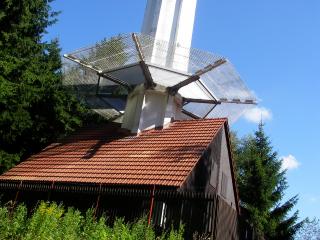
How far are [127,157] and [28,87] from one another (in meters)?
6.21

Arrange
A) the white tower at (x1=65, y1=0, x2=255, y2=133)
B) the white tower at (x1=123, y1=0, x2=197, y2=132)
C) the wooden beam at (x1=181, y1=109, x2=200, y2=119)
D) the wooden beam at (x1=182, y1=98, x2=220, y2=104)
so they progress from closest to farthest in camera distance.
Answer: the white tower at (x1=65, y1=0, x2=255, y2=133) → the wooden beam at (x1=182, y1=98, x2=220, y2=104) → the white tower at (x1=123, y1=0, x2=197, y2=132) → the wooden beam at (x1=181, y1=109, x2=200, y2=119)

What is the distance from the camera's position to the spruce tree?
18016 millimetres

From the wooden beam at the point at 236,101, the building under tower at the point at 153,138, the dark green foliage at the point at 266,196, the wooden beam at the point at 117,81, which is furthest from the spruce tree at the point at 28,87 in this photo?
the dark green foliage at the point at 266,196

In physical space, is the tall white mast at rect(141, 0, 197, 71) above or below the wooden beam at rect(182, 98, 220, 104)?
above

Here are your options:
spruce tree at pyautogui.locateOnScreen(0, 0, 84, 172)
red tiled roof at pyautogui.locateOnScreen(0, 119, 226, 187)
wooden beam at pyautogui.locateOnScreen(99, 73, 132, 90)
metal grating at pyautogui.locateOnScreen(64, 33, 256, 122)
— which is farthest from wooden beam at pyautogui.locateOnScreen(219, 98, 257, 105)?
spruce tree at pyautogui.locateOnScreen(0, 0, 84, 172)

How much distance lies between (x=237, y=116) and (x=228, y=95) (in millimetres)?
1659

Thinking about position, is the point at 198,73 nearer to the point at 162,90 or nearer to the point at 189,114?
the point at 162,90

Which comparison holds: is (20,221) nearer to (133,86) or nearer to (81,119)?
(133,86)

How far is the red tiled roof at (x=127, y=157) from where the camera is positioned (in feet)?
45.9

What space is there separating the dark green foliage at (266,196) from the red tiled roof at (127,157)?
10.2 m

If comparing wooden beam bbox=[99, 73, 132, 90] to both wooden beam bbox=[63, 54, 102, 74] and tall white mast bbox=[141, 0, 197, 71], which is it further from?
tall white mast bbox=[141, 0, 197, 71]

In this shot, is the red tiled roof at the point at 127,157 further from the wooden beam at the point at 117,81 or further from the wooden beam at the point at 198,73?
the wooden beam at the point at 117,81

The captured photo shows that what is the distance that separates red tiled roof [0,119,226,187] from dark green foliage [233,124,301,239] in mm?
10198

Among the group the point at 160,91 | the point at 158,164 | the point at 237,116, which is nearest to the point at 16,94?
the point at 160,91
